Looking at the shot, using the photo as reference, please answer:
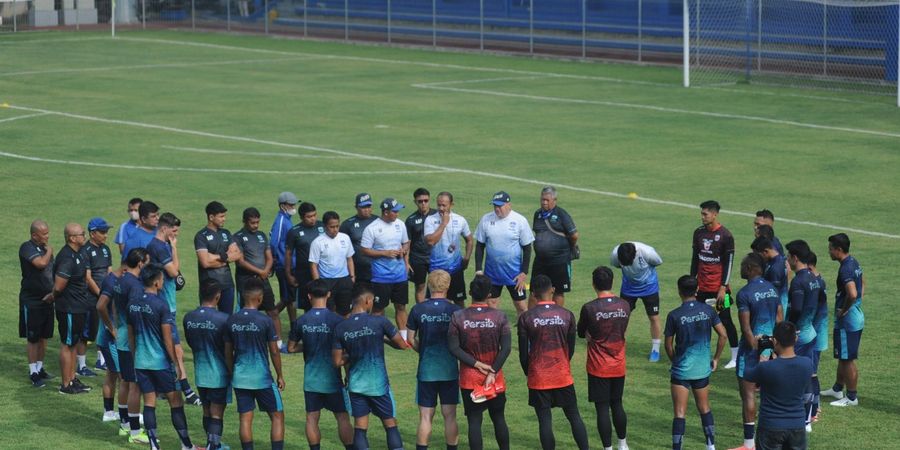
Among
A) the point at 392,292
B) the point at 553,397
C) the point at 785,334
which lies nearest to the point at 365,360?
the point at 553,397

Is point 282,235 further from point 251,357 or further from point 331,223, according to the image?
point 251,357

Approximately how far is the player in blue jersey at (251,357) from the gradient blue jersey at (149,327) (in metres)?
0.95

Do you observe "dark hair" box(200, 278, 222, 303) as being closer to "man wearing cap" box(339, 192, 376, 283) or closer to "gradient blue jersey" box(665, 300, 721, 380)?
"gradient blue jersey" box(665, 300, 721, 380)

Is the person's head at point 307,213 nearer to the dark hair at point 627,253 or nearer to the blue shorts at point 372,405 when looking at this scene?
the dark hair at point 627,253

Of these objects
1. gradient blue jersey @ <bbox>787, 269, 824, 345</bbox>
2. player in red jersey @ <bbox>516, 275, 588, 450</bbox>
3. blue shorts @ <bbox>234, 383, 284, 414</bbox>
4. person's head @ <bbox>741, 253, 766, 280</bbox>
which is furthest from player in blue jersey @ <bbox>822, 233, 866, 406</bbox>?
blue shorts @ <bbox>234, 383, 284, 414</bbox>

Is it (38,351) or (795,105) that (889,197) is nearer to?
(795,105)

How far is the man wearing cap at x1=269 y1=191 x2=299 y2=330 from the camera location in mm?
17719

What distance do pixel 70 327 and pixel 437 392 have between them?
5.05 metres

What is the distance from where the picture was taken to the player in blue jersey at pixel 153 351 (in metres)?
13.7

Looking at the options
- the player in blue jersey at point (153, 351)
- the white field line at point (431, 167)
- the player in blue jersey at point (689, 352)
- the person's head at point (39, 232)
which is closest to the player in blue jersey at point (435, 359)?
the player in blue jersey at point (689, 352)

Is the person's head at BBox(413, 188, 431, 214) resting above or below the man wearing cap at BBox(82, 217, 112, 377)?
above

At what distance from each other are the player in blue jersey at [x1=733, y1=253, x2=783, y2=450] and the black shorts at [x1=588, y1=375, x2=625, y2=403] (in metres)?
1.29

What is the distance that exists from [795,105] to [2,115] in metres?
21.7

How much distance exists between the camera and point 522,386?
1595 cm
